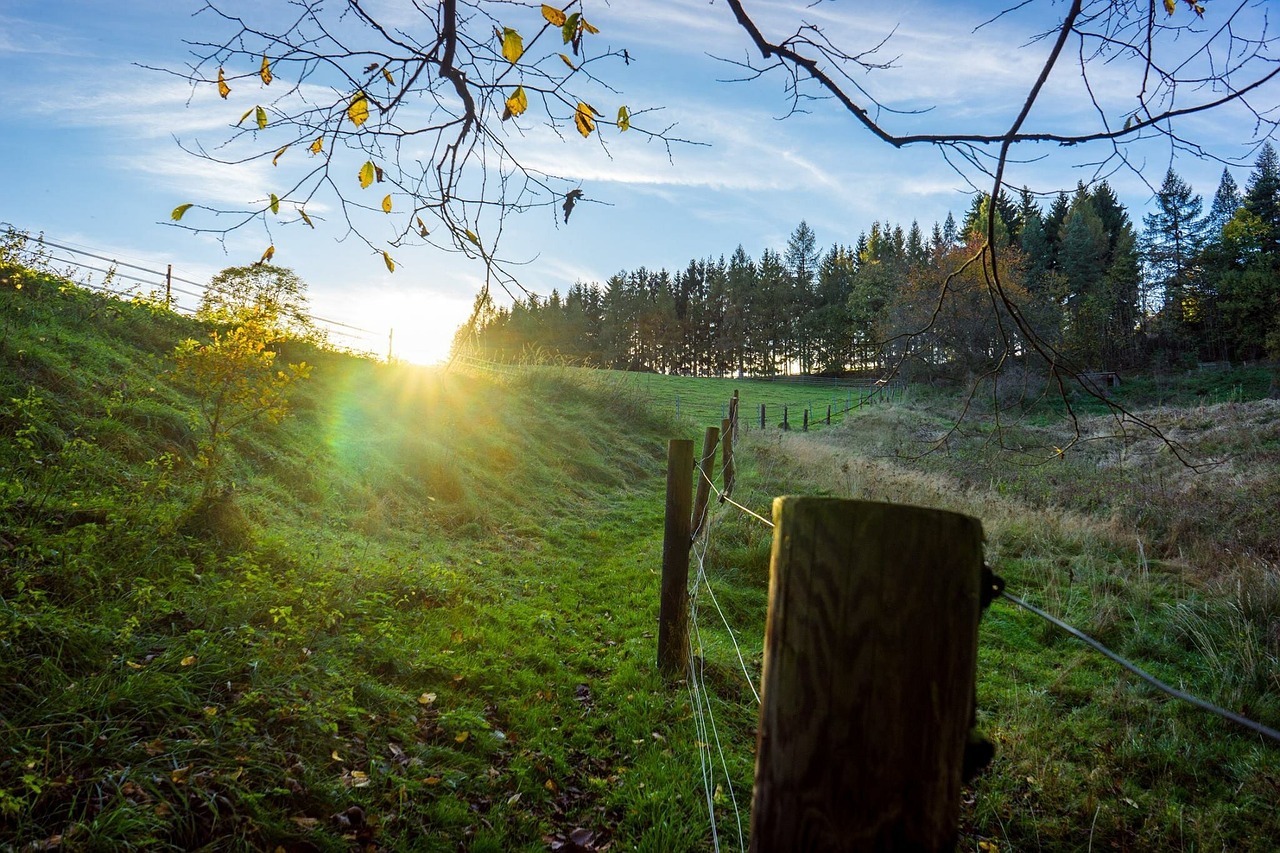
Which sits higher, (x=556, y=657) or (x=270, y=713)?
(x=270, y=713)

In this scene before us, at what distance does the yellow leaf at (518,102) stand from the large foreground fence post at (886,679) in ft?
6.84

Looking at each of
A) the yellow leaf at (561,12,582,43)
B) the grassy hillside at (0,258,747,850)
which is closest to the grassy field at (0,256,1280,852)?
the grassy hillside at (0,258,747,850)

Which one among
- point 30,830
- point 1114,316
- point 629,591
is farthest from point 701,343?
point 30,830

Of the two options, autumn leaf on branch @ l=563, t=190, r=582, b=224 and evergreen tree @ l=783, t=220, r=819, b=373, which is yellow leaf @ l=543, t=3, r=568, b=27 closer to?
autumn leaf on branch @ l=563, t=190, r=582, b=224

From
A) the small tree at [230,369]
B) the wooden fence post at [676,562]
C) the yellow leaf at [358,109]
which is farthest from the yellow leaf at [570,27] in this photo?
the small tree at [230,369]

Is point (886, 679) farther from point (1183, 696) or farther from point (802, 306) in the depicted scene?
point (802, 306)

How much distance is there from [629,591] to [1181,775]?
4.71 meters

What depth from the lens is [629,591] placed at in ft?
22.6

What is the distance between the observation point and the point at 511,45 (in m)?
2.21

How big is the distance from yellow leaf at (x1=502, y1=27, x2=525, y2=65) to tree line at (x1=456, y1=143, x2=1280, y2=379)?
15.6m

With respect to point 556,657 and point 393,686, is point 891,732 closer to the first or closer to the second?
point 393,686

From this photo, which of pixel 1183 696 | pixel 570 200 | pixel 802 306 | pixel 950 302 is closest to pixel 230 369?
pixel 570 200

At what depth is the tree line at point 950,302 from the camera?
3338cm

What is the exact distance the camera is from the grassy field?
291cm
